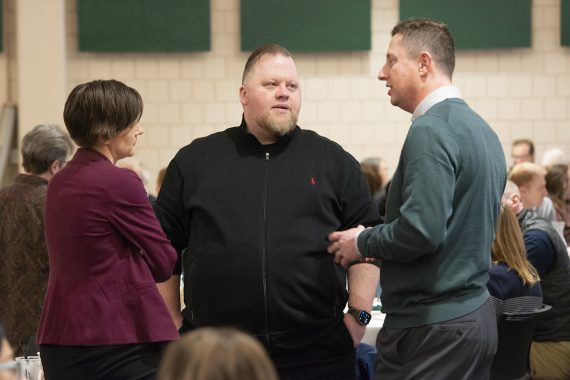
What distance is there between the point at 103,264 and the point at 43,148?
2120mm

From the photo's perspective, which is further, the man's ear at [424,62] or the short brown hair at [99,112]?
the man's ear at [424,62]

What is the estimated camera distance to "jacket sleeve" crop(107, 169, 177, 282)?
3105 mm

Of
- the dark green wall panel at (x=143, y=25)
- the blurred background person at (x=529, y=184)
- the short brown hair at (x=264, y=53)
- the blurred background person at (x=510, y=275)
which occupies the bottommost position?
the blurred background person at (x=510, y=275)

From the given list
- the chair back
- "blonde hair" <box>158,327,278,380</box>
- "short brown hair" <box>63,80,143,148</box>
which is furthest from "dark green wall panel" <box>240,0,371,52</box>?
"blonde hair" <box>158,327,278,380</box>

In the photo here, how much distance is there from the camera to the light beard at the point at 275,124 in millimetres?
3715

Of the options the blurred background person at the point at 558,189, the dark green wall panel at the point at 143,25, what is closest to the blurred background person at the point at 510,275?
the blurred background person at the point at 558,189

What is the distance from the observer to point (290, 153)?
3.77 m

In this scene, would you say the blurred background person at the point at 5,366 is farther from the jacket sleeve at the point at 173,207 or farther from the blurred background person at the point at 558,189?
the blurred background person at the point at 558,189

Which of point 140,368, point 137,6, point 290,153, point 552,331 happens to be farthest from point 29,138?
point 137,6

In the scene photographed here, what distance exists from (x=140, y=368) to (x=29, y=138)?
231 centimetres

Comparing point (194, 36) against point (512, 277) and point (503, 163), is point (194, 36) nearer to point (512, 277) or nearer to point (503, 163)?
point (512, 277)

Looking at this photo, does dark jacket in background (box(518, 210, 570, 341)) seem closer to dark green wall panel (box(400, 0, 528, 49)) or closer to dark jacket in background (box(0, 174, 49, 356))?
dark jacket in background (box(0, 174, 49, 356))

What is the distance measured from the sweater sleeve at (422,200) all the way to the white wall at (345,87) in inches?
292

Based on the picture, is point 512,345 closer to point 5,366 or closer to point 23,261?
point 23,261
